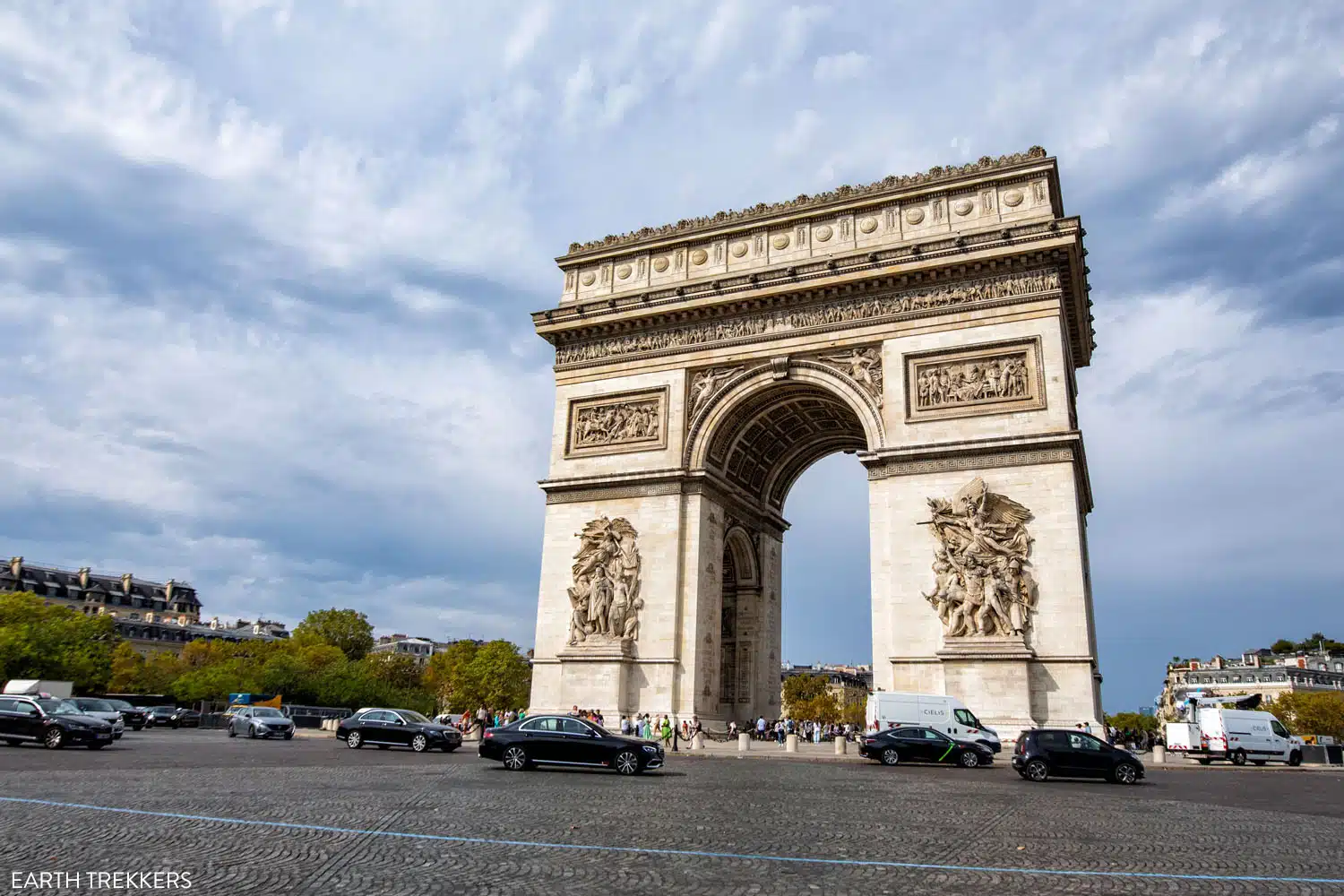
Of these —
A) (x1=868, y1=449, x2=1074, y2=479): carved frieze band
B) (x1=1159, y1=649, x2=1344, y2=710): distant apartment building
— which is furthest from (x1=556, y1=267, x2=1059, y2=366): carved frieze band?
(x1=1159, y1=649, x2=1344, y2=710): distant apartment building

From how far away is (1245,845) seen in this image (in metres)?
8.02

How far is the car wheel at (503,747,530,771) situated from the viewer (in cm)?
1587

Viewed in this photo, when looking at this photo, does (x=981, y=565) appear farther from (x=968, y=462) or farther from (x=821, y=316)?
(x=821, y=316)

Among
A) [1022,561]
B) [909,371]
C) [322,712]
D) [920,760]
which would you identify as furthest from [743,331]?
[322,712]

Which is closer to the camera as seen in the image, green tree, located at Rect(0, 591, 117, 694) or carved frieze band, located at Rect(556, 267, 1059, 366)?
carved frieze band, located at Rect(556, 267, 1059, 366)

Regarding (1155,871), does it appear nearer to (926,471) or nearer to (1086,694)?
(1086,694)

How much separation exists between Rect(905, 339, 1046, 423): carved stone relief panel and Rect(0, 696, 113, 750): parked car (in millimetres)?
20636

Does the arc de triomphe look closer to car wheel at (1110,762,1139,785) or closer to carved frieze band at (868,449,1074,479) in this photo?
carved frieze band at (868,449,1074,479)

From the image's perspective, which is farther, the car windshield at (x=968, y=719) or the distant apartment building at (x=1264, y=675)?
the distant apartment building at (x=1264, y=675)

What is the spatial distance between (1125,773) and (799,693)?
77.4 m

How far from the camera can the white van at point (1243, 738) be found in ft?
84.2

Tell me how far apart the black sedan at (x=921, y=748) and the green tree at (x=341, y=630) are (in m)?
69.0

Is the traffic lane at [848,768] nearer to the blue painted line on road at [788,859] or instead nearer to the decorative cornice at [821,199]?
the blue painted line on road at [788,859]

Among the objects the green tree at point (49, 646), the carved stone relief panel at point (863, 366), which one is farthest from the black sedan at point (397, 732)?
the green tree at point (49, 646)
